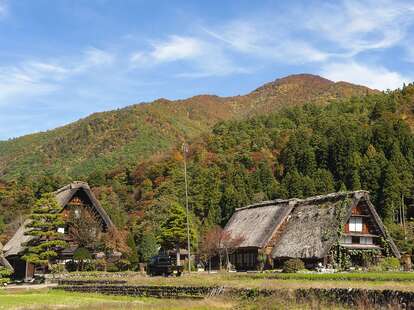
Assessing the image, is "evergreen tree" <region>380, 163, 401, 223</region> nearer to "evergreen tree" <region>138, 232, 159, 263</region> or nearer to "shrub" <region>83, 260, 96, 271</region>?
"evergreen tree" <region>138, 232, 159, 263</region>

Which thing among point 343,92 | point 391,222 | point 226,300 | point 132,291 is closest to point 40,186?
point 391,222

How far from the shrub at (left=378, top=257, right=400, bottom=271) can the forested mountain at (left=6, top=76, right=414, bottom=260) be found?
24.1 feet

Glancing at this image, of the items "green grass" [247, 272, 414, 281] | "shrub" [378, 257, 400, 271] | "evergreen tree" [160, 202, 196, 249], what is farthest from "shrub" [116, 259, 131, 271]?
"shrub" [378, 257, 400, 271]

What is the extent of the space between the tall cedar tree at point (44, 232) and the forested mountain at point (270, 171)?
380 inches

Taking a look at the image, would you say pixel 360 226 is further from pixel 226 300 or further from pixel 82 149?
A: pixel 82 149

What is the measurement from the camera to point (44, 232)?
40500mm

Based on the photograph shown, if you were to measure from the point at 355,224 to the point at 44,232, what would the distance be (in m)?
23.7

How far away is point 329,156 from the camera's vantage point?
73.1 meters

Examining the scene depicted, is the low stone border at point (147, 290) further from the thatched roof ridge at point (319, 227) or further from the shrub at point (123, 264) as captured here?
the thatched roof ridge at point (319, 227)

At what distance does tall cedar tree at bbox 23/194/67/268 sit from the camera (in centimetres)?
3981

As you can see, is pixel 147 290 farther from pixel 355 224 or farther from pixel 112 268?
pixel 355 224

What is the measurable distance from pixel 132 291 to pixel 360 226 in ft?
72.6

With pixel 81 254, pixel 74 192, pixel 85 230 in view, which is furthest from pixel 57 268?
pixel 74 192

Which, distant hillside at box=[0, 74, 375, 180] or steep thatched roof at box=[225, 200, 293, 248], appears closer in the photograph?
steep thatched roof at box=[225, 200, 293, 248]
